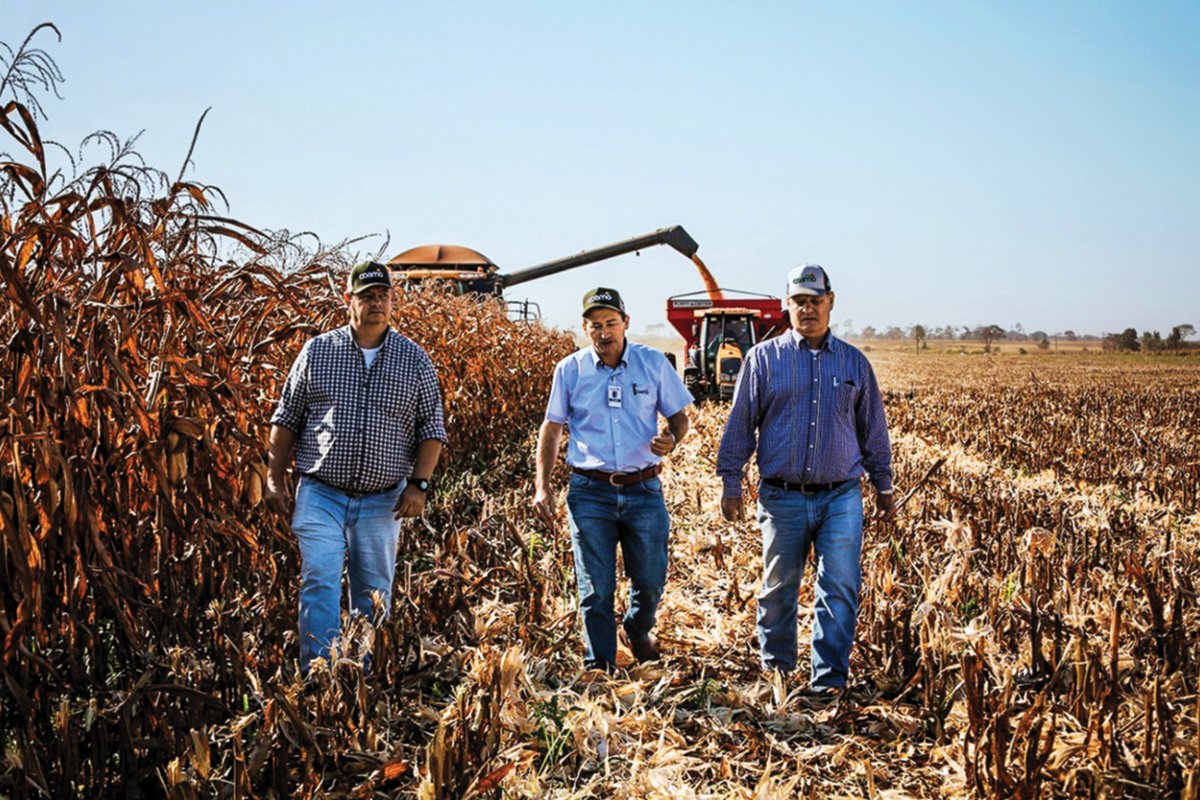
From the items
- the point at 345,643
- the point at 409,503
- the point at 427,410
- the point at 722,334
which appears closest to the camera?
the point at 345,643

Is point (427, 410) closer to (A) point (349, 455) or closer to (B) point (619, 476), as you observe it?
(A) point (349, 455)

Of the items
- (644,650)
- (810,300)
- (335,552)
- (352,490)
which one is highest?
(810,300)

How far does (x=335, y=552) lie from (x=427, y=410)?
67 cm

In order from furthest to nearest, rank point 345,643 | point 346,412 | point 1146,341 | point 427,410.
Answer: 1. point 1146,341
2. point 427,410
3. point 346,412
4. point 345,643

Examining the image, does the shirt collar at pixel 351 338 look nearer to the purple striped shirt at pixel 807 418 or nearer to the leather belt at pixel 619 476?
the leather belt at pixel 619 476

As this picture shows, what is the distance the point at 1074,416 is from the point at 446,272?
10.3 meters

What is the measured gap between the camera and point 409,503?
3646mm

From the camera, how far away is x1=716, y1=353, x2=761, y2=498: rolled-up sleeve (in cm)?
408

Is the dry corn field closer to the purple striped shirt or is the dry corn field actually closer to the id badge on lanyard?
the purple striped shirt

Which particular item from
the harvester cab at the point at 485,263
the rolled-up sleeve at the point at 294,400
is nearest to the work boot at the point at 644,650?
the rolled-up sleeve at the point at 294,400

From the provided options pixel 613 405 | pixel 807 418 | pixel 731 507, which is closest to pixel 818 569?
pixel 731 507

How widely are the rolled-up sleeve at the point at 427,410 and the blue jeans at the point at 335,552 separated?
23cm

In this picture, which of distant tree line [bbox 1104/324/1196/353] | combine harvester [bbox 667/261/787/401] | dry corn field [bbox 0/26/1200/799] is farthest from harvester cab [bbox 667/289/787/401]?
distant tree line [bbox 1104/324/1196/353]

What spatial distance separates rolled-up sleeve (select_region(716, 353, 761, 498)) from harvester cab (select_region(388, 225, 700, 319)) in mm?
9341
